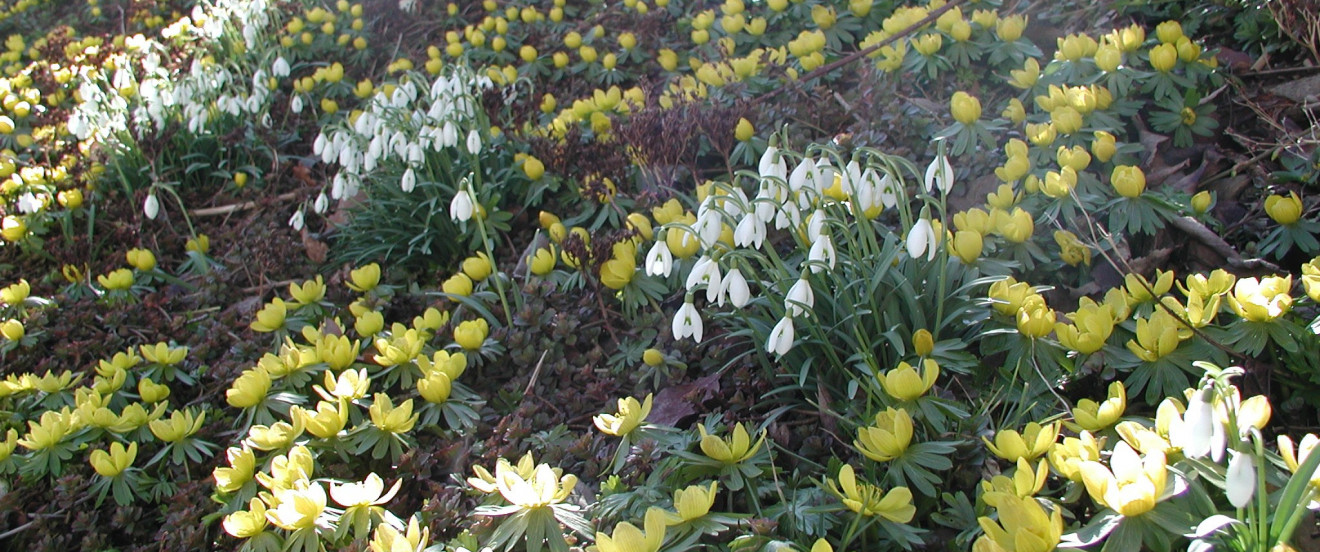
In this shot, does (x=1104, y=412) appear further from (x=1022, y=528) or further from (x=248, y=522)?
(x=248, y=522)

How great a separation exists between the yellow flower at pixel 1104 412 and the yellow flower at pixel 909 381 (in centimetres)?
24

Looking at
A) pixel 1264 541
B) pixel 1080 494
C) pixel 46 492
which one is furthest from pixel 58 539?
pixel 1264 541

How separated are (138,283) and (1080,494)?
3.23 meters

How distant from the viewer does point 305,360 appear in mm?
2178

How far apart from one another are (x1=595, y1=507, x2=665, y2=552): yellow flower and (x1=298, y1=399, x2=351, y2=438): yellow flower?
0.81 m

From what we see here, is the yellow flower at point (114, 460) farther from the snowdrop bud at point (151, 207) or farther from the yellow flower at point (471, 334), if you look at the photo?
the snowdrop bud at point (151, 207)

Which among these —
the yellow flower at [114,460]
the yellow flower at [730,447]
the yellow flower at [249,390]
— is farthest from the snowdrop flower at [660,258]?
the yellow flower at [114,460]

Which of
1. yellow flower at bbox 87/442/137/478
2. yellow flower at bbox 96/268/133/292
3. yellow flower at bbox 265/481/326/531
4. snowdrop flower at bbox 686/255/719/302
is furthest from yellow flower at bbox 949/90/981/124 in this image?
yellow flower at bbox 96/268/133/292

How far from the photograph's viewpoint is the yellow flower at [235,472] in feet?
5.81

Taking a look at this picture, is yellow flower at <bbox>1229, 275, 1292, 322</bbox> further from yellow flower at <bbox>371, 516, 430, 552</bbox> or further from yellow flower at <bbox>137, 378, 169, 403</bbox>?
yellow flower at <bbox>137, 378, 169, 403</bbox>

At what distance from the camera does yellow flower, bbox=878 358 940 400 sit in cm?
159

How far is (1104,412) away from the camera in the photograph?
1.43 m

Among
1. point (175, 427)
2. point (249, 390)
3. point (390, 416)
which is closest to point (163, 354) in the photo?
point (175, 427)

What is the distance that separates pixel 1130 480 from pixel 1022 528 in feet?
0.52
